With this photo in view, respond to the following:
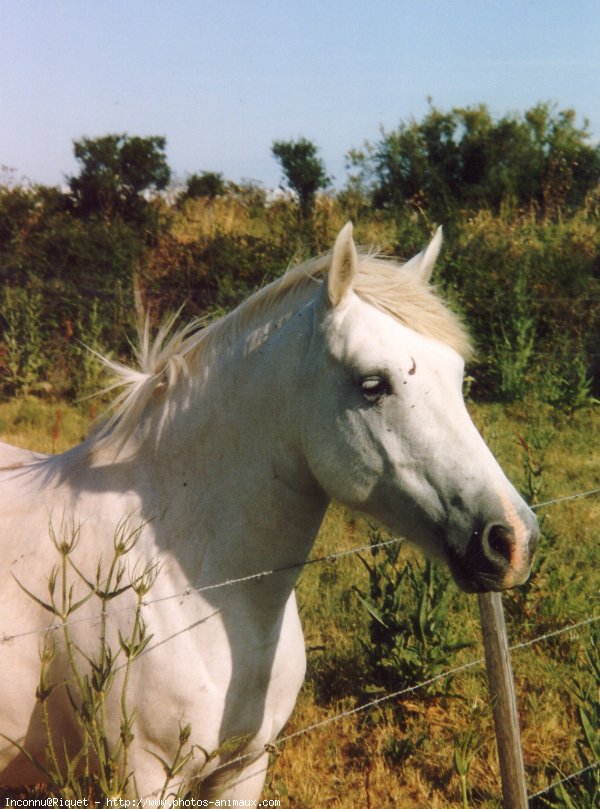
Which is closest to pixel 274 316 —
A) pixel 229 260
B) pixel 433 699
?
pixel 433 699

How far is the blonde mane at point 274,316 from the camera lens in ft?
6.34

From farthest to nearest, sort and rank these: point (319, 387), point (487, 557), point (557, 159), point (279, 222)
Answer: point (557, 159) < point (279, 222) < point (319, 387) < point (487, 557)

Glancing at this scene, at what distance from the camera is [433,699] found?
3520 millimetres

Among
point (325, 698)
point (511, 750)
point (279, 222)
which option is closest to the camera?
point (511, 750)

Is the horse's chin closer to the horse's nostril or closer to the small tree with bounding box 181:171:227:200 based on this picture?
the horse's nostril

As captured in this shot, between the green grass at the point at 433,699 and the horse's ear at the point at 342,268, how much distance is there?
67 centimetres

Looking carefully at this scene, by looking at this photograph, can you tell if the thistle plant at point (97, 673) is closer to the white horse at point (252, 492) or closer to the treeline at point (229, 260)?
the white horse at point (252, 492)

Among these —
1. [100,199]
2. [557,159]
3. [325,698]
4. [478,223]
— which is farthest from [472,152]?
[325,698]

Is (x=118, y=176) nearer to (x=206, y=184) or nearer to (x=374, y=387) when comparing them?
(x=206, y=184)

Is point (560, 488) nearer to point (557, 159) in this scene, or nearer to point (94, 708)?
point (94, 708)

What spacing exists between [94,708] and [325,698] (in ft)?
7.81

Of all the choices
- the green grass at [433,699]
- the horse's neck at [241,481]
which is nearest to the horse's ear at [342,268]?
the horse's neck at [241,481]

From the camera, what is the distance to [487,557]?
67.7 inches

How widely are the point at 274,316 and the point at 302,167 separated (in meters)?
12.6
